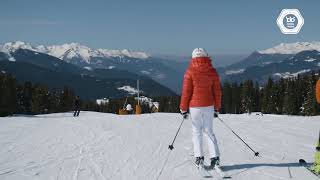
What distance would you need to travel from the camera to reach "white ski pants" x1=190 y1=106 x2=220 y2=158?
33.3ft

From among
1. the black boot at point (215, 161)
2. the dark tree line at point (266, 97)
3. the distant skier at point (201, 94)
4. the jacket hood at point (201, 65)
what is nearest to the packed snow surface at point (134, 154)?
the black boot at point (215, 161)

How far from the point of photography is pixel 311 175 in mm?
9859

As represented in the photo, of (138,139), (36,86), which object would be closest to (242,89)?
(36,86)

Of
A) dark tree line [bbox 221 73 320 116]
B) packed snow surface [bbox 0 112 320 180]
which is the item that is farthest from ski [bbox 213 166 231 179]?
dark tree line [bbox 221 73 320 116]

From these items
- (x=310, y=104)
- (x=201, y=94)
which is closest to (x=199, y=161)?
(x=201, y=94)

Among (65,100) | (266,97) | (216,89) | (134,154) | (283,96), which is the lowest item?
(134,154)

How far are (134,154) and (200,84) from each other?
3.58m

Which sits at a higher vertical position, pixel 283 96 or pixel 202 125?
pixel 283 96

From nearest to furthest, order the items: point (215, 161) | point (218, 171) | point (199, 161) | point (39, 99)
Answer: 1. point (218, 171)
2. point (215, 161)
3. point (199, 161)
4. point (39, 99)

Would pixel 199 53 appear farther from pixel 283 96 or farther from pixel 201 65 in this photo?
pixel 283 96

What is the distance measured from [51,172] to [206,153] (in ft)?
14.5

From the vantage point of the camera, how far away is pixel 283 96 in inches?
4385

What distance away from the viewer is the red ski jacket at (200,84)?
10008 millimetres

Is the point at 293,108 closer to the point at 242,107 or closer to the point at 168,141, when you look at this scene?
the point at 242,107
